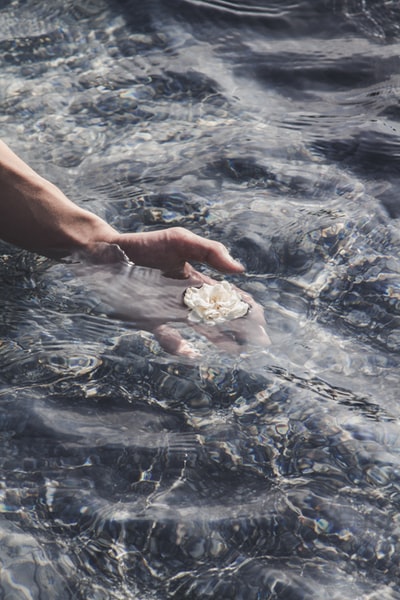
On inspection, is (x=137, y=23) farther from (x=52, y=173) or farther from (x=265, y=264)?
(x=265, y=264)

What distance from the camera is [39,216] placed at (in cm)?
388

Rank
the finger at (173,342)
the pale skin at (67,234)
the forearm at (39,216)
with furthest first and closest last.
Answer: the forearm at (39,216) < the pale skin at (67,234) < the finger at (173,342)

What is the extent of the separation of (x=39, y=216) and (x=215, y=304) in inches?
39.0

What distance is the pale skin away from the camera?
372 cm

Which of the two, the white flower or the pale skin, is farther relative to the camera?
the pale skin

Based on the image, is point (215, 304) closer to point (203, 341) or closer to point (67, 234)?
point (203, 341)

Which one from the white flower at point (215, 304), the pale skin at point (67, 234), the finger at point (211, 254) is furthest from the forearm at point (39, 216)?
the white flower at point (215, 304)

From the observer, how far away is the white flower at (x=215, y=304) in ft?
11.5

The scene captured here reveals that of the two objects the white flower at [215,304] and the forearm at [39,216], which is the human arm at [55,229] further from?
the white flower at [215,304]

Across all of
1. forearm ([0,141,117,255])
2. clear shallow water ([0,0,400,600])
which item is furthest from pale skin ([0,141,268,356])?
clear shallow water ([0,0,400,600])

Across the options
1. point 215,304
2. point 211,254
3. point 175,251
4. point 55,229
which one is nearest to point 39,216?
Result: point 55,229

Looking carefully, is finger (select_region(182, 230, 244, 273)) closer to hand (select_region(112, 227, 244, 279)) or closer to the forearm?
hand (select_region(112, 227, 244, 279))

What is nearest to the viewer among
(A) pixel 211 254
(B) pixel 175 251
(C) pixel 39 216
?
(A) pixel 211 254

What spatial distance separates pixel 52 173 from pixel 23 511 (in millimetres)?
2325
